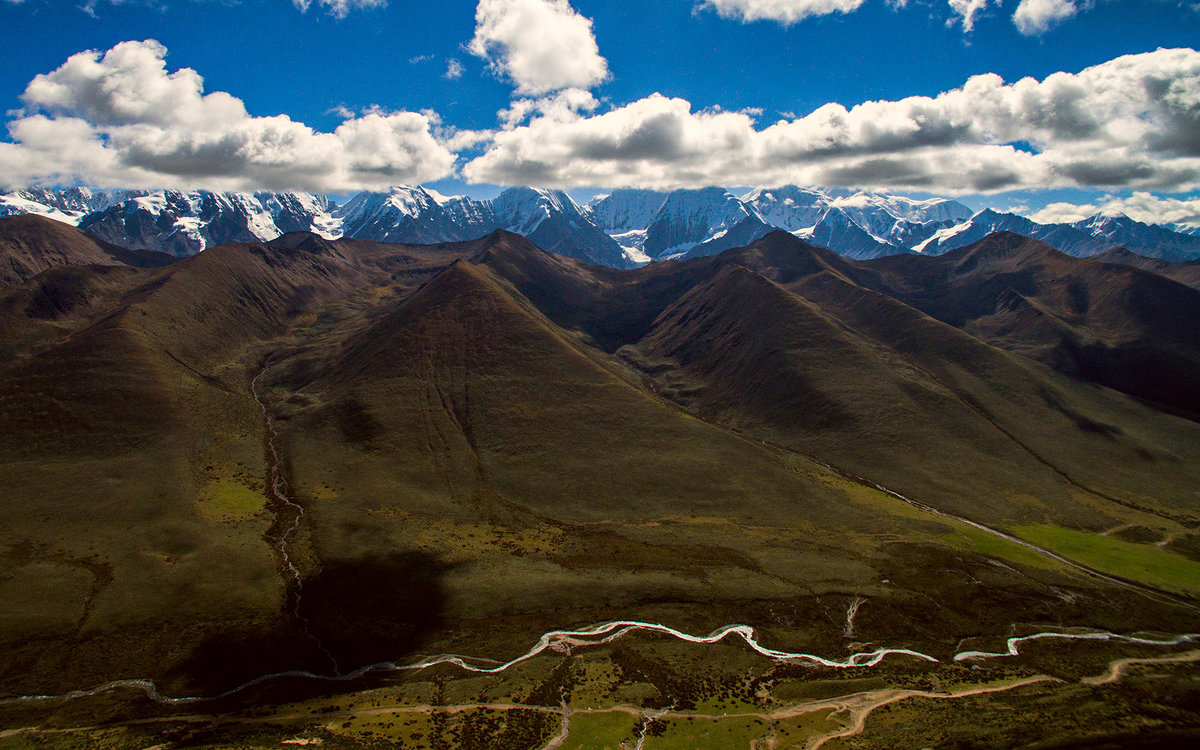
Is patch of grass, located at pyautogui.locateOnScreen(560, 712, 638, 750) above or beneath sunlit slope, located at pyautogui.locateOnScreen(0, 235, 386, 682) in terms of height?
beneath

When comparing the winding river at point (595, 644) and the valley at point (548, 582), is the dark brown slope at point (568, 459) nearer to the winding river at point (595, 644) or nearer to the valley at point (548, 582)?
the valley at point (548, 582)

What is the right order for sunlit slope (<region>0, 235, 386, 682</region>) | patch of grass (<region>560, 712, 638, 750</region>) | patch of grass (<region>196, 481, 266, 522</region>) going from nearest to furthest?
1. patch of grass (<region>560, 712, 638, 750</region>)
2. sunlit slope (<region>0, 235, 386, 682</region>)
3. patch of grass (<region>196, 481, 266, 522</region>)

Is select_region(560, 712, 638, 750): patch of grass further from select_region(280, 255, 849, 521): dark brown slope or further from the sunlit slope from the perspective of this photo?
select_region(280, 255, 849, 521): dark brown slope

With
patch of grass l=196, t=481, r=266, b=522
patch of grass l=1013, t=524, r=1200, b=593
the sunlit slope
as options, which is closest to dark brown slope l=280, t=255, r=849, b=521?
patch of grass l=196, t=481, r=266, b=522

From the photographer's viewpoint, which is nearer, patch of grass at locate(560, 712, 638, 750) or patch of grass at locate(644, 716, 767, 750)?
patch of grass at locate(560, 712, 638, 750)

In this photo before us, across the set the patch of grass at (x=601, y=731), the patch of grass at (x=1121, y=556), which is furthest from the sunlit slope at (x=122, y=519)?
the patch of grass at (x=1121, y=556)

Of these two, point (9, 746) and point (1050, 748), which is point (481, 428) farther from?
point (1050, 748)

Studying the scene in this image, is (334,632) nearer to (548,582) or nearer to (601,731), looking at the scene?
(548,582)

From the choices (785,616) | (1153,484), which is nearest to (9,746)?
(785,616)
